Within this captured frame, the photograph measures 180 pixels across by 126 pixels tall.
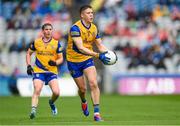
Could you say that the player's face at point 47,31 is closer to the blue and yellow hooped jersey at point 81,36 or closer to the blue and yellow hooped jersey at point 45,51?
the blue and yellow hooped jersey at point 45,51

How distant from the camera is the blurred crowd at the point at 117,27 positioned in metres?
35.3

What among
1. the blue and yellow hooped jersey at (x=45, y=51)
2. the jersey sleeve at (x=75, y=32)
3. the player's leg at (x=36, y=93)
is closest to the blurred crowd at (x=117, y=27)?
the blue and yellow hooped jersey at (x=45, y=51)

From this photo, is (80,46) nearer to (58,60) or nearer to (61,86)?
(58,60)

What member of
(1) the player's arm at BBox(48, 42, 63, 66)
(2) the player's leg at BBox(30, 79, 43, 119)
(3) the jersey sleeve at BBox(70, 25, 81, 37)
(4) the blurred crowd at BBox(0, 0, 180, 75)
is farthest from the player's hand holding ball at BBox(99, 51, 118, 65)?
(4) the blurred crowd at BBox(0, 0, 180, 75)

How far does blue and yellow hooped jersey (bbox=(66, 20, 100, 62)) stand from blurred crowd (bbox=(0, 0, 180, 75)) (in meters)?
18.7

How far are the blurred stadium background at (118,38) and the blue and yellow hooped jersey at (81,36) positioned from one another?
15872 millimetres

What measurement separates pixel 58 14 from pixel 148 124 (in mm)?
25062

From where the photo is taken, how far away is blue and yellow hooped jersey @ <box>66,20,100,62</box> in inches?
603

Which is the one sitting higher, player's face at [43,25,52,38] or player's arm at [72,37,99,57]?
player's face at [43,25,52,38]

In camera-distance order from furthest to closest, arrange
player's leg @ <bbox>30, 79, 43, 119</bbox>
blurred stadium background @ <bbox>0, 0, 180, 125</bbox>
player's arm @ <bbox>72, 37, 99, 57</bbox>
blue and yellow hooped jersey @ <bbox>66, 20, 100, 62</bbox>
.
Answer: blurred stadium background @ <bbox>0, 0, 180, 125</bbox>
player's leg @ <bbox>30, 79, 43, 119</bbox>
blue and yellow hooped jersey @ <bbox>66, 20, 100, 62</bbox>
player's arm @ <bbox>72, 37, 99, 57</bbox>

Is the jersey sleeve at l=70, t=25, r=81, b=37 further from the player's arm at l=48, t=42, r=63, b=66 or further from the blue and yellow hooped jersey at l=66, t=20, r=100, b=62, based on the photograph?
the player's arm at l=48, t=42, r=63, b=66

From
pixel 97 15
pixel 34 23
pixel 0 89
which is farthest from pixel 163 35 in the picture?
pixel 0 89

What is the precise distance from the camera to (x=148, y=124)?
1353 cm

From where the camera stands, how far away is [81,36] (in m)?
15.4
